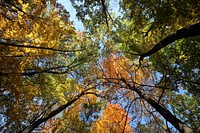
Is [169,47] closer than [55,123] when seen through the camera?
Yes

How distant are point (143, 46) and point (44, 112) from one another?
19.0 feet

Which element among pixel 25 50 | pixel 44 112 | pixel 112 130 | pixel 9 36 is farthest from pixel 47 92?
pixel 112 130

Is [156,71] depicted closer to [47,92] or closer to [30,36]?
[47,92]

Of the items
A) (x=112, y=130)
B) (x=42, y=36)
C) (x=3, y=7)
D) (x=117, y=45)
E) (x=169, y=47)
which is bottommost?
(x=3, y=7)

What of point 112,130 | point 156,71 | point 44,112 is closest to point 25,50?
point 44,112

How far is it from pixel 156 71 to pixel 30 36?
214 inches

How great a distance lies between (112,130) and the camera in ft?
45.3

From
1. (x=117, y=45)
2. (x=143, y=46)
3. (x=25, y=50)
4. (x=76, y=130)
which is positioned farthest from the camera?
(x=76, y=130)

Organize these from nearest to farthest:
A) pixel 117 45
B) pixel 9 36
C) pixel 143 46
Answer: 1. pixel 9 36
2. pixel 143 46
3. pixel 117 45

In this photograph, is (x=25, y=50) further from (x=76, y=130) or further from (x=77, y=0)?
(x=76, y=130)

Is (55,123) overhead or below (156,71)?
below

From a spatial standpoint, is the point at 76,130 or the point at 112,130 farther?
the point at 112,130

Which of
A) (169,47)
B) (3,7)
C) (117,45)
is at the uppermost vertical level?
(117,45)

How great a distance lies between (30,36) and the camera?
7062 millimetres
